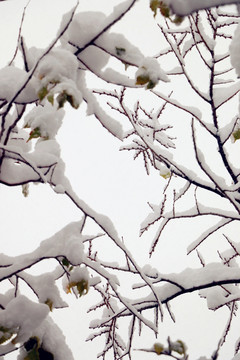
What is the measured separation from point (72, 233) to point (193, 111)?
133 cm

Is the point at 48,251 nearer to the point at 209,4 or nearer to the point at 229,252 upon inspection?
the point at 209,4

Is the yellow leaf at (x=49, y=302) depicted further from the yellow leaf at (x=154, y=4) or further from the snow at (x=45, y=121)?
→ the yellow leaf at (x=154, y=4)

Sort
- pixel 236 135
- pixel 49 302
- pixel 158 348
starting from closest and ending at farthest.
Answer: pixel 158 348, pixel 49 302, pixel 236 135

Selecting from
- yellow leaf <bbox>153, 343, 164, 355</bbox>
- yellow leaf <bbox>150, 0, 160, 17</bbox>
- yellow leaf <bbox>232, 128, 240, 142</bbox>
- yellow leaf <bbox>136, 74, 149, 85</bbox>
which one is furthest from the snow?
yellow leaf <bbox>232, 128, 240, 142</bbox>

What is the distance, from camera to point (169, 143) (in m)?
3.36

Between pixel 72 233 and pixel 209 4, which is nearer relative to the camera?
pixel 209 4

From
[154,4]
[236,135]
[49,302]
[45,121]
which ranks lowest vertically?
[49,302]

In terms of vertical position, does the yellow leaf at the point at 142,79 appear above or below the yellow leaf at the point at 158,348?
above

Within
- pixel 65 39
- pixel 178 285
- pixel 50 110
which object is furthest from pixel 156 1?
pixel 178 285

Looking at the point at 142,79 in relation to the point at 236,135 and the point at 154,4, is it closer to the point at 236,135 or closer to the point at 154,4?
the point at 154,4

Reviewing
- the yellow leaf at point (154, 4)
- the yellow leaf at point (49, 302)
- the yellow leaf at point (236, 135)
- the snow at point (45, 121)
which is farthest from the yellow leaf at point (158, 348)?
the yellow leaf at point (236, 135)

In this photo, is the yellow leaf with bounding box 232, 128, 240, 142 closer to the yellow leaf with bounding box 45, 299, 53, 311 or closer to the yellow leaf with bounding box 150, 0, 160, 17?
→ the yellow leaf with bounding box 150, 0, 160, 17

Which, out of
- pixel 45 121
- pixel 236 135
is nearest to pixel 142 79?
pixel 45 121

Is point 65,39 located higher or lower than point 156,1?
lower
